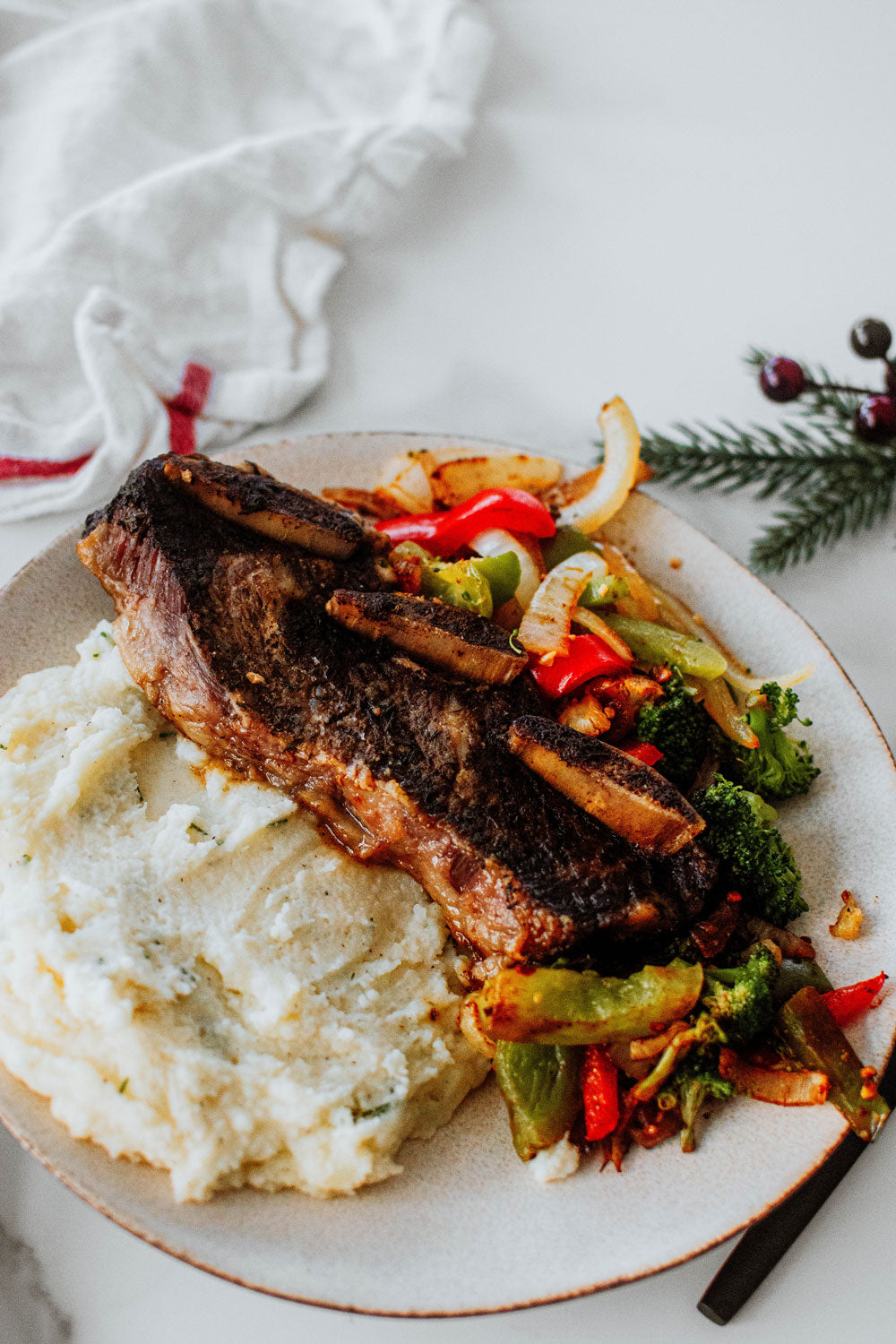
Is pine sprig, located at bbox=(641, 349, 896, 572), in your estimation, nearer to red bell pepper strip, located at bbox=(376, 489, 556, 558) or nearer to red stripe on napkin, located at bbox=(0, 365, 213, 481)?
red bell pepper strip, located at bbox=(376, 489, 556, 558)

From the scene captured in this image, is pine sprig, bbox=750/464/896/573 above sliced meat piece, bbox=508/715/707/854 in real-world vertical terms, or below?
above

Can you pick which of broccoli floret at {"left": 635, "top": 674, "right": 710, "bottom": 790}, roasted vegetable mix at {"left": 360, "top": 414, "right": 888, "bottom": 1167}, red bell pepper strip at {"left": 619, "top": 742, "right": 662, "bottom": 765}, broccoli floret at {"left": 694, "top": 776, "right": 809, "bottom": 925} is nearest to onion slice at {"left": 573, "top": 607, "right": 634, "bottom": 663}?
roasted vegetable mix at {"left": 360, "top": 414, "right": 888, "bottom": 1167}

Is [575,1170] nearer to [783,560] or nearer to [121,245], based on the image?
[783,560]

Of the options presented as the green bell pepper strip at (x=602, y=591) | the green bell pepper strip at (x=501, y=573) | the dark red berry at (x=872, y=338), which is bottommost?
the green bell pepper strip at (x=501, y=573)

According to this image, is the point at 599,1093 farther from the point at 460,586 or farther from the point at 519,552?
the point at 519,552

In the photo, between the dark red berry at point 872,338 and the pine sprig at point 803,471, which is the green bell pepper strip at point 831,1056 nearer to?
the pine sprig at point 803,471

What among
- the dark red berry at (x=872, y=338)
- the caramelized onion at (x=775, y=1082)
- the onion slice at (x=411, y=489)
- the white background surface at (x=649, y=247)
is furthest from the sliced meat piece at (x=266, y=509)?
the dark red berry at (x=872, y=338)
